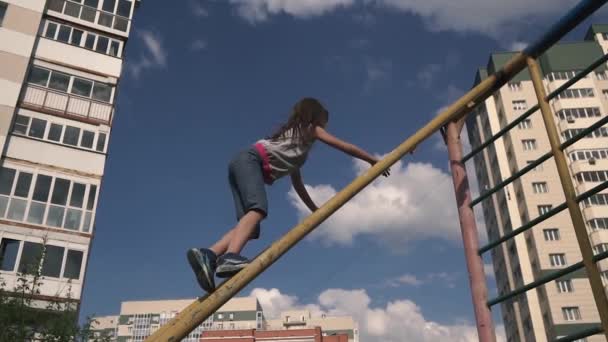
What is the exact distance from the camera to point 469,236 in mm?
3160

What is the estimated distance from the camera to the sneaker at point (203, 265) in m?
2.45

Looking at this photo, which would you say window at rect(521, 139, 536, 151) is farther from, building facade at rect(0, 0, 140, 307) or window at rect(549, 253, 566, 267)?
building facade at rect(0, 0, 140, 307)

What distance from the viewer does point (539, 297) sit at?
42938mm

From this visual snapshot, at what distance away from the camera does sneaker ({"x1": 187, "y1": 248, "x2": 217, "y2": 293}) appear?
2.45 metres

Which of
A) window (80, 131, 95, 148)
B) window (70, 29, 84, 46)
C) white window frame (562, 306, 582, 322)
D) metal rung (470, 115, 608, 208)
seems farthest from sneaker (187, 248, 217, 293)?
white window frame (562, 306, 582, 322)

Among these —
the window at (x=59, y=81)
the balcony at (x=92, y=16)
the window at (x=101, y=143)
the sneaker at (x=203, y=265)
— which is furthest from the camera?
the balcony at (x=92, y=16)

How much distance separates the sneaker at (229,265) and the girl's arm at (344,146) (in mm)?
876

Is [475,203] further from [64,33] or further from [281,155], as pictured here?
[64,33]

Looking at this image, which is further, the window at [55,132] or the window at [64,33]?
the window at [64,33]

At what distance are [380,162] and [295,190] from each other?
28.5 inches

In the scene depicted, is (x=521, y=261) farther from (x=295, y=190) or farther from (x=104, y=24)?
(x=295, y=190)

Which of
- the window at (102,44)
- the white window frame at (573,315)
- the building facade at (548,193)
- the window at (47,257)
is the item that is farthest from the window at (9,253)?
the white window frame at (573,315)

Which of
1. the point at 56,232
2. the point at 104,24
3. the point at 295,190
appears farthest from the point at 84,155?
the point at 295,190

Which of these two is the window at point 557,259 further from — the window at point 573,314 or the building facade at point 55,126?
the building facade at point 55,126
